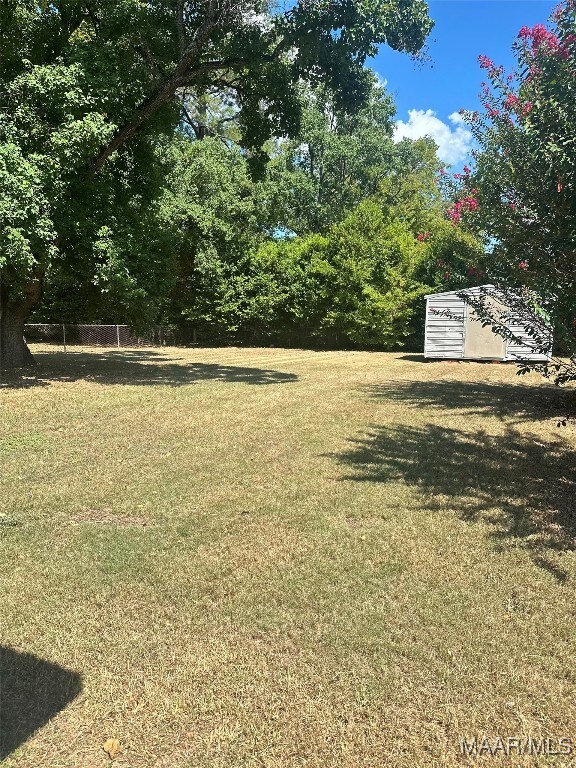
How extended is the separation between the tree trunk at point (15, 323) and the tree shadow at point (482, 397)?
26.6ft

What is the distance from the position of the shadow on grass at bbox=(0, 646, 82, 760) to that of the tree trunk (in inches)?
451

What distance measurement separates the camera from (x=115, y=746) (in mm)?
1944

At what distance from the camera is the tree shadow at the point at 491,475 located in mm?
4035

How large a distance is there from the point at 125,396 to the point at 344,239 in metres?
17.4

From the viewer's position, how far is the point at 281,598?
2.96 metres

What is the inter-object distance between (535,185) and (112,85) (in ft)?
29.8

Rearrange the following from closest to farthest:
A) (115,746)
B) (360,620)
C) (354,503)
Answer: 1. (115,746)
2. (360,620)
3. (354,503)

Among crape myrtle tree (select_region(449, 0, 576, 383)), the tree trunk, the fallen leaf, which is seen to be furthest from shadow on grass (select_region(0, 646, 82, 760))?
the tree trunk

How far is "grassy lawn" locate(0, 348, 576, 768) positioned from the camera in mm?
2043

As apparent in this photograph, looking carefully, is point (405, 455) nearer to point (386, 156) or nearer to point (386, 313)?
point (386, 313)

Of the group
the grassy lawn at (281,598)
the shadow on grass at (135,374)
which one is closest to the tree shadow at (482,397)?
the grassy lawn at (281,598)

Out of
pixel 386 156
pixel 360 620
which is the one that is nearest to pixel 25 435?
pixel 360 620

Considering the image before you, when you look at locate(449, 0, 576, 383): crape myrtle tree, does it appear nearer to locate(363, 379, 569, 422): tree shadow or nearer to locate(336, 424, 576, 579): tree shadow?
locate(336, 424, 576, 579): tree shadow

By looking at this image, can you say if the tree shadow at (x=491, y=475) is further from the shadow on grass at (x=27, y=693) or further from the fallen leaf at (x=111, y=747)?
the shadow on grass at (x=27, y=693)
